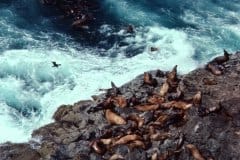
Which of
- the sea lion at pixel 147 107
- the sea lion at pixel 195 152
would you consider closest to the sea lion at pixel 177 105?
the sea lion at pixel 147 107

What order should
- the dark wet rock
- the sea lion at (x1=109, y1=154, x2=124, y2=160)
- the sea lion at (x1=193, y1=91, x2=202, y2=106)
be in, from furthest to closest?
the sea lion at (x1=193, y1=91, x2=202, y2=106), the dark wet rock, the sea lion at (x1=109, y1=154, x2=124, y2=160)

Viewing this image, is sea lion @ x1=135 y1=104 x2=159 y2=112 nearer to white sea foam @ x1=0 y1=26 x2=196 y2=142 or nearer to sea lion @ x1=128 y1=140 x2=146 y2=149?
sea lion @ x1=128 y1=140 x2=146 y2=149

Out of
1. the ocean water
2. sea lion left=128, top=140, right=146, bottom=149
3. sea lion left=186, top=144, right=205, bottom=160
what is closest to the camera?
sea lion left=186, top=144, right=205, bottom=160

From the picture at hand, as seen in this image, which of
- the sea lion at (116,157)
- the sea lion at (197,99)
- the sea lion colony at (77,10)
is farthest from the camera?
the sea lion colony at (77,10)

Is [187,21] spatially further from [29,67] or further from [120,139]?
[120,139]

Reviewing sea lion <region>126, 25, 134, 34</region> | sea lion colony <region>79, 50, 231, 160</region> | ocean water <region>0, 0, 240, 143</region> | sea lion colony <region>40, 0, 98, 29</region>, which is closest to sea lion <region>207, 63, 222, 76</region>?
sea lion colony <region>79, 50, 231, 160</region>

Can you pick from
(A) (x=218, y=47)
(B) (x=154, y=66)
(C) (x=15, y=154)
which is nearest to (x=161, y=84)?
(B) (x=154, y=66)

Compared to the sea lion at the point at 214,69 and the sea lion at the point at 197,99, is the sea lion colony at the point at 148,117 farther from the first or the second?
the sea lion at the point at 214,69

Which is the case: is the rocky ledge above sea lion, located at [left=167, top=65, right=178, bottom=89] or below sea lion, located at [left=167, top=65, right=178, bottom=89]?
below
